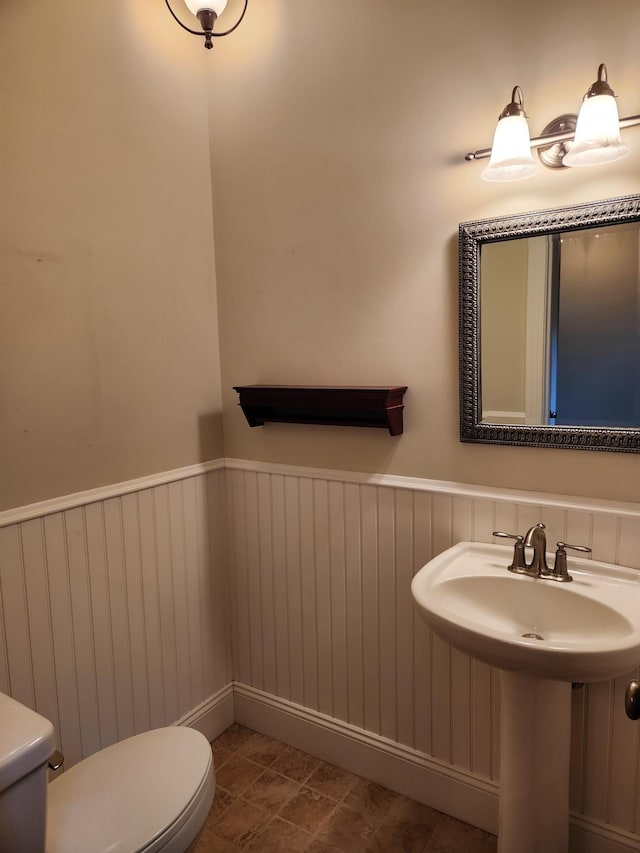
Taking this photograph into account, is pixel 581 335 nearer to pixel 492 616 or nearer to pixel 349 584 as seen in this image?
pixel 492 616

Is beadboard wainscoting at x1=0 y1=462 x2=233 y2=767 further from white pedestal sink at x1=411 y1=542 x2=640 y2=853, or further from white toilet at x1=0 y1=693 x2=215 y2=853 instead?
white pedestal sink at x1=411 y1=542 x2=640 y2=853

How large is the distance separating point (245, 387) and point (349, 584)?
0.75 metres

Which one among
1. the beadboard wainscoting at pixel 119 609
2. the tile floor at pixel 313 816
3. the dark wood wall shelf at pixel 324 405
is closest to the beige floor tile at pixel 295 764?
the tile floor at pixel 313 816

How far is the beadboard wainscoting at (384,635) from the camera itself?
1.51m

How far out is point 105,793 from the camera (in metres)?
1.31

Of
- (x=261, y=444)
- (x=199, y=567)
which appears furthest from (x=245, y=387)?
(x=199, y=567)

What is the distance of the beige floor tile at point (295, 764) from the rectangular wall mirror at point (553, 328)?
1290mm

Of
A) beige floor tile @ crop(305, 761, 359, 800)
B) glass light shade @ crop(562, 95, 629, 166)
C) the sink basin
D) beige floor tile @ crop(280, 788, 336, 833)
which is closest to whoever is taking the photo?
the sink basin

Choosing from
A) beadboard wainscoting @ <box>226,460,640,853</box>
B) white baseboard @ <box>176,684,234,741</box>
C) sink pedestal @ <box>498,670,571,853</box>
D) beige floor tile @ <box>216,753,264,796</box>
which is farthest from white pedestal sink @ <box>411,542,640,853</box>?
white baseboard @ <box>176,684,234,741</box>

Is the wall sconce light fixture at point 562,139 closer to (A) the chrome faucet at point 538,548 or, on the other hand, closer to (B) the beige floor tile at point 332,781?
(A) the chrome faucet at point 538,548

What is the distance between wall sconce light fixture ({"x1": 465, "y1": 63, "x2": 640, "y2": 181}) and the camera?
127 centimetres

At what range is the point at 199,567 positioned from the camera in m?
2.10

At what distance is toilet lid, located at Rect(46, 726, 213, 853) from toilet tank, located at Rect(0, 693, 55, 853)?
208mm

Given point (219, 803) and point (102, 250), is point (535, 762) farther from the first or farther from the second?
point (102, 250)
